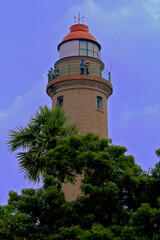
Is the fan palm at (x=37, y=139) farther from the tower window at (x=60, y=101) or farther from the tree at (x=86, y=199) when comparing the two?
the tower window at (x=60, y=101)

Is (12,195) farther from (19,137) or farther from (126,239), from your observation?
(126,239)

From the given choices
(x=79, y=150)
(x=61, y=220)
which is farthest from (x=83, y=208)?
(x=79, y=150)

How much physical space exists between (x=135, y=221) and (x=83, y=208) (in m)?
3.59

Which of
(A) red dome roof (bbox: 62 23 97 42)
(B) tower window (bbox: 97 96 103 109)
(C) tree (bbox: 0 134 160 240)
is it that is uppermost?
(A) red dome roof (bbox: 62 23 97 42)

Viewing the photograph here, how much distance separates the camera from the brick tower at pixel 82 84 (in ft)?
94.9

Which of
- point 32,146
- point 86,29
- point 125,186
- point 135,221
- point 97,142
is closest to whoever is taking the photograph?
point 135,221

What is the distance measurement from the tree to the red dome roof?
14571 millimetres

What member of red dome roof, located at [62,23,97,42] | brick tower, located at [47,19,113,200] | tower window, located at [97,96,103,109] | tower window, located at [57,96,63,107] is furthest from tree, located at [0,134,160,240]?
red dome roof, located at [62,23,97,42]

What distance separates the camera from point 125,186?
18.6 metres

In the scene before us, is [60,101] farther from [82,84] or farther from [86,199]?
[86,199]

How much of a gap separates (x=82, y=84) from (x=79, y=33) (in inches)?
224

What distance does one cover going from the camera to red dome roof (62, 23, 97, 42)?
106 ft

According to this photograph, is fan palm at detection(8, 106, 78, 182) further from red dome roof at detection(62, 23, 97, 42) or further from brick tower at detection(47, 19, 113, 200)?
red dome roof at detection(62, 23, 97, 42)

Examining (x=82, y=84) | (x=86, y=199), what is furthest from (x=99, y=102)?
(x=86, y=199)
